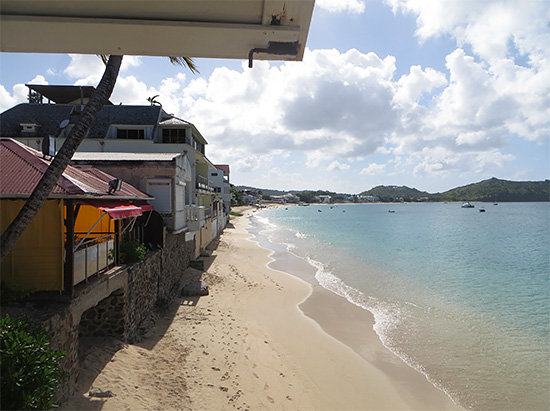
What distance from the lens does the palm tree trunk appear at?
675 centimetres

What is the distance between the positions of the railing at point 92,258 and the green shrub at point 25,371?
3519 mm

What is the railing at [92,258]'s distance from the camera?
388 inches

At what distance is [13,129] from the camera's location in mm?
30422

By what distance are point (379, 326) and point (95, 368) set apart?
41.6 ft

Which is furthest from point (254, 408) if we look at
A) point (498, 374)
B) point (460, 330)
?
point (460, 330)

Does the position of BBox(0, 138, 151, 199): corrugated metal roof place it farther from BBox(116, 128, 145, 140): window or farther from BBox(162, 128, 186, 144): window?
BBox(116, 128, 145, 140): window

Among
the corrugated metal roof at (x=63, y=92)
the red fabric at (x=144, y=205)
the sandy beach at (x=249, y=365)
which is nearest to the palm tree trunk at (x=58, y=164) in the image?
the sandy beach at (x=249, y=365)

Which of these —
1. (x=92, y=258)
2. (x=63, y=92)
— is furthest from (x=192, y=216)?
(x=63, y=92)

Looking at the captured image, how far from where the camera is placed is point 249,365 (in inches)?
480

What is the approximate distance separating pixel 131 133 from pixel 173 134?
3.71 metres

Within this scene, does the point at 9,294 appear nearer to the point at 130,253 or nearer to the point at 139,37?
the point at 130,253

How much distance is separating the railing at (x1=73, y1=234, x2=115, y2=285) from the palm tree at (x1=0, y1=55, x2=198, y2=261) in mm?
2764

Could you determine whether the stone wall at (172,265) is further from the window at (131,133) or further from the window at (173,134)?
the window at (131,133)

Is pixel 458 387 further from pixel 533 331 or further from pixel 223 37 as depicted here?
pixel 223 37
